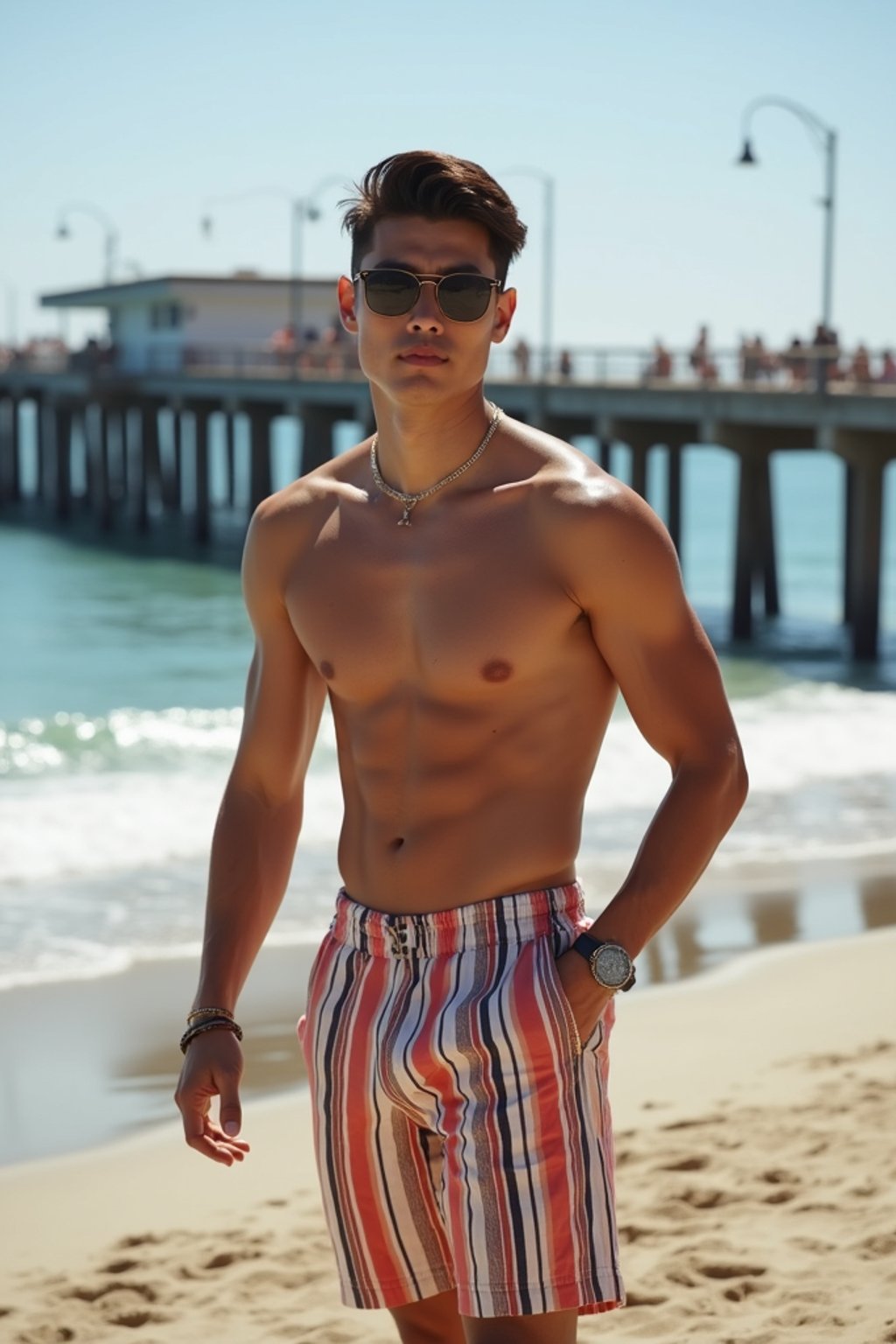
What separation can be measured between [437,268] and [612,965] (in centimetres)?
93

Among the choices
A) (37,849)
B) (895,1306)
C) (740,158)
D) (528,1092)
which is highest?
(740,158)

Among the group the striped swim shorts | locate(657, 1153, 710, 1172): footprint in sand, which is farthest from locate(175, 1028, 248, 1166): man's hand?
locate(657, 1153, 710, 1172): footprint in sand

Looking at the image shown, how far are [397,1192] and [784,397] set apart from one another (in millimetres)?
23103

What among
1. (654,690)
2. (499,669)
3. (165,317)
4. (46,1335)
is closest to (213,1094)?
A: (499,669)

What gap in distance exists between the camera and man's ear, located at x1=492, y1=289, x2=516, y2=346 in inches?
105

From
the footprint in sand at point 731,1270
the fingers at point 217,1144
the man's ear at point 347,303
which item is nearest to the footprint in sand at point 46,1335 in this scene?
the footprint in sand at point 731,1270

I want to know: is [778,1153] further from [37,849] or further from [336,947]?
[37,849]

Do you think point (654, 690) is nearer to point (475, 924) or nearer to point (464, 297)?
point (475, 924)

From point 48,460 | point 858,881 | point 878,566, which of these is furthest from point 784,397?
point 48,460

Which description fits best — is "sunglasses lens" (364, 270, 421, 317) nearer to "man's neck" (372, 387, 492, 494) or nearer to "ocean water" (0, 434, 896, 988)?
"man's neck" (372, 387, 492, 494)

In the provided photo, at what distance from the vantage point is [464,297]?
258cm

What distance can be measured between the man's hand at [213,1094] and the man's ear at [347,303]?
3.29ft

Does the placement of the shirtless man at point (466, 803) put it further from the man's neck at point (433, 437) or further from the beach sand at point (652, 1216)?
the beach sand at point (652, 1216)

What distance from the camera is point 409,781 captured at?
262 cm
